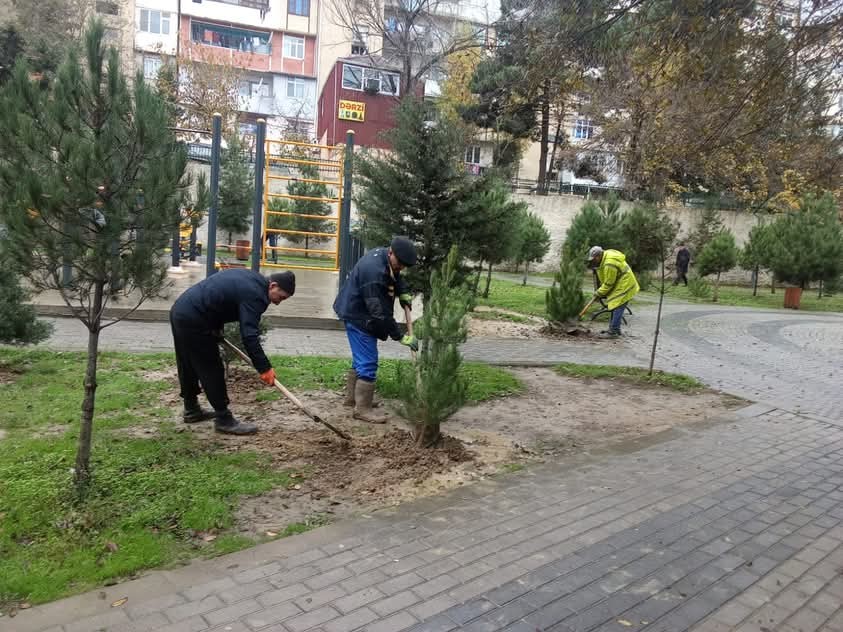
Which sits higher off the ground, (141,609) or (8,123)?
(8,123)

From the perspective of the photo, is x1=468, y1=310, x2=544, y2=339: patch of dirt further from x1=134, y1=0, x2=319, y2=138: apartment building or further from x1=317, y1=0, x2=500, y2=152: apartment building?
x1=134, y1=0, x2=319, y2=138: apartment building

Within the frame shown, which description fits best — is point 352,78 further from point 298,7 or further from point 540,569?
point 540,569

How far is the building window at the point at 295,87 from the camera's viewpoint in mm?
47906

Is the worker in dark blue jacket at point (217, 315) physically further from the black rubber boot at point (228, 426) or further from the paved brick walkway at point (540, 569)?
the paved brick walkway at point (540, 569)

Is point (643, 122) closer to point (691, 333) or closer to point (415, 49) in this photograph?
point (415, 49)

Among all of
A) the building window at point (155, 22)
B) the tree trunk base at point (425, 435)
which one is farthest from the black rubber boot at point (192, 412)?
the building window at point (155, 22)

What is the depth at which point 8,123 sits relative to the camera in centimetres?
336

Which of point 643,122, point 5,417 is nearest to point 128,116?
point 5,417

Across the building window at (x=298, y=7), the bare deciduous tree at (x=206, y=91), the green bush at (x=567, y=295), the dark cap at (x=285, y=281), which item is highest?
the building window at (x=298, y=7)

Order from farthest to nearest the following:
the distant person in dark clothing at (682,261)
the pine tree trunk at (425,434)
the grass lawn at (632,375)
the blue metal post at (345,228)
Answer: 1. the distant person in dark clothing at (682,261)
2. the blue metal post at (345,228)
3. the grass lawn at (632,375)
4. the pine tree trunk at (425,434)

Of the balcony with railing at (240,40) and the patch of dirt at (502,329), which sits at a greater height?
the balcony with railing at (240,40)

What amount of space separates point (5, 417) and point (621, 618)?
185 inches

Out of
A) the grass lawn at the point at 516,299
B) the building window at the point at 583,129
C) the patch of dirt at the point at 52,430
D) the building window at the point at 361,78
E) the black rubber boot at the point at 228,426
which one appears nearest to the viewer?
the patch of dirt at the point at 52,430

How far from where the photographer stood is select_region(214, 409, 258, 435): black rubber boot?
514 centimetres
